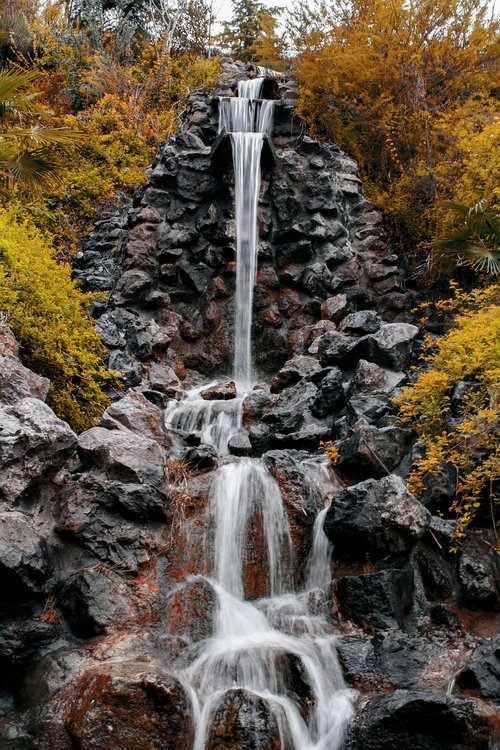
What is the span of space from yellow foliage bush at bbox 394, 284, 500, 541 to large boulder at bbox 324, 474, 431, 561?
508mm

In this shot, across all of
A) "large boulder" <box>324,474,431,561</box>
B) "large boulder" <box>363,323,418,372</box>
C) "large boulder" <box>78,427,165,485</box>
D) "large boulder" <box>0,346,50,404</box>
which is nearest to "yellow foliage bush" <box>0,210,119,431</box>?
"large boulder" <box>0,346,50,404</box>

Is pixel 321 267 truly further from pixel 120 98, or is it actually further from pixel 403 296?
pixel 120 98

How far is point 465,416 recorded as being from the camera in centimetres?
696

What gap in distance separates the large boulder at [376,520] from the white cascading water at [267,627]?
13.1 inches

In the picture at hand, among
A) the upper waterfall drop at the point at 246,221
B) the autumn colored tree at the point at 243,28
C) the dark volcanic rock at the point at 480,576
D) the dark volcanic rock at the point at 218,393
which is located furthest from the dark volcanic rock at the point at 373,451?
the autumn colored tree at the point at 243,28

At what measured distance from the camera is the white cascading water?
470cm

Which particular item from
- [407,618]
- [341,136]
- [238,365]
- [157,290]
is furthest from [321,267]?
[407,618]

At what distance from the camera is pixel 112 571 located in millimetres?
5875

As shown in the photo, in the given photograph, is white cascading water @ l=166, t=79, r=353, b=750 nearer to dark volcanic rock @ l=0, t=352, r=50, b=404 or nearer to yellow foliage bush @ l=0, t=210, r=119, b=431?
yellow foliage bush @ l=0, t=210, r=119, b=431

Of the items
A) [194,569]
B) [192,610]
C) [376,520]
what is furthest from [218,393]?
[192,610]

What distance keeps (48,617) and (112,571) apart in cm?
74

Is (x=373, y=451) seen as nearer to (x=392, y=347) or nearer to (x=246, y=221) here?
(x=392, y=347)

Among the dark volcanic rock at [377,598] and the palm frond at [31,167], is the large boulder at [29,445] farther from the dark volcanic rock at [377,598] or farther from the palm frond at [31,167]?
Result: the palm frond at [31,167]

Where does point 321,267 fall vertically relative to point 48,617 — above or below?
above
